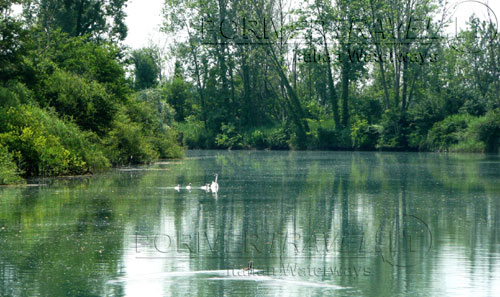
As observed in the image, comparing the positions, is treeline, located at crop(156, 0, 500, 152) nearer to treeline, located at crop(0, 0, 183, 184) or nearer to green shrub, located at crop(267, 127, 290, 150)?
green shrub, located at crop(267, 127, 290, 150)

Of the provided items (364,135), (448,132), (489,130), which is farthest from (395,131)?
(489,130)

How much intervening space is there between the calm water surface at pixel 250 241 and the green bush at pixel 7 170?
177 cm

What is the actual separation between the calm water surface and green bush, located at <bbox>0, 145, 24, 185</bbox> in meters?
1.77

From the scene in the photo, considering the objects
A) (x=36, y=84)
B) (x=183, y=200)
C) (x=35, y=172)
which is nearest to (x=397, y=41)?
(x=36, y=84)

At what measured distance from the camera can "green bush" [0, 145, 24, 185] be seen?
25172 mm

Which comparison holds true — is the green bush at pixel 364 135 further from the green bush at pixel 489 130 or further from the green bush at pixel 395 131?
the green bush at pixel 489 130

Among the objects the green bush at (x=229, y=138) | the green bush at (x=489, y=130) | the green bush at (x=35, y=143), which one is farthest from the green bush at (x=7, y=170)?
the green bush at (x=229, y=138)

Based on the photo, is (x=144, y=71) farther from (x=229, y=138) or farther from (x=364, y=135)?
(x=364, y=135)

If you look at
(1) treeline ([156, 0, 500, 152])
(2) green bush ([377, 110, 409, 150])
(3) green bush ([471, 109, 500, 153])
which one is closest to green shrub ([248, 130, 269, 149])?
(1) treeline ([156, 0, 500, 152])

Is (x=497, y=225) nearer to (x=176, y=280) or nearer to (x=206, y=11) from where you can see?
(x=176, y=280)

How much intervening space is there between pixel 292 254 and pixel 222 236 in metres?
2.20

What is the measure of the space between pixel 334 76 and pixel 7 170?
6004cm

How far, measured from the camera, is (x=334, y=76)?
270 ft

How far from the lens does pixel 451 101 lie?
6575cm
